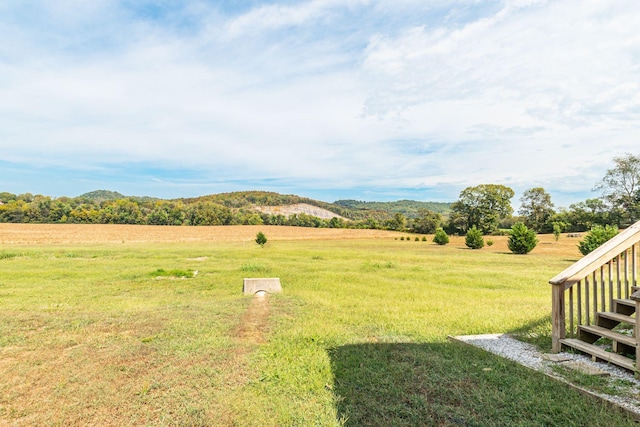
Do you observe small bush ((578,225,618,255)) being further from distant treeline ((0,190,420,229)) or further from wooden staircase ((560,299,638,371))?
distant treeline ((0,190,420,229))

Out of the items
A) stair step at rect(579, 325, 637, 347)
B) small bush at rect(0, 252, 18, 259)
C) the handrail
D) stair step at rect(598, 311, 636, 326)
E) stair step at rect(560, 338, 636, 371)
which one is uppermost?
the handrail

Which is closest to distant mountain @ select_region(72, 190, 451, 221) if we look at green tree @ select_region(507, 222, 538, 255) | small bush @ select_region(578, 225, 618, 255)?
green tree @ select_region(507, 222, 538, 255)

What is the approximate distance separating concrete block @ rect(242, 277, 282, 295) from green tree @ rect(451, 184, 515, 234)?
5658cm

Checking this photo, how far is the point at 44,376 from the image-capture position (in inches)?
164

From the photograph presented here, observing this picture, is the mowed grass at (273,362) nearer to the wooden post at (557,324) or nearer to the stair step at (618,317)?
the wooden post at (557,324)

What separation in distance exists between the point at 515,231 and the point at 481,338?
80.0 feet

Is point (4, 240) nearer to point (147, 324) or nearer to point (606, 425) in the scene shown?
point (147, 324)

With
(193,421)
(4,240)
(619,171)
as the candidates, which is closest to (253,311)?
(193,421)

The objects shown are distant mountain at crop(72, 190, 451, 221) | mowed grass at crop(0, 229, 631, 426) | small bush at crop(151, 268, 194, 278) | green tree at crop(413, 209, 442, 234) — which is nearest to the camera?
mowed grass at crop(0, 229, 631, 426)

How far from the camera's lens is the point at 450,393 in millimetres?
3688

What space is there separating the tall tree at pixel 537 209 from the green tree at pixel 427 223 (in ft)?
48.8

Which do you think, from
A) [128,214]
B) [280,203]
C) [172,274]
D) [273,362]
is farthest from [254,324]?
[280,203]

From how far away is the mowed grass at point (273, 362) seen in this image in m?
3.33

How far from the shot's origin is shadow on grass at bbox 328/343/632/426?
3189 mm
